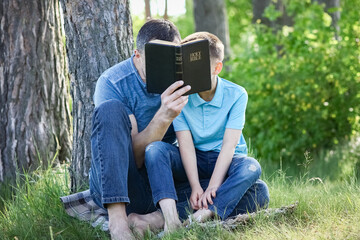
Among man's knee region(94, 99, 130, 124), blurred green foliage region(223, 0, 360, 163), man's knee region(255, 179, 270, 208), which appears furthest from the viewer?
blurred green foliage region(223, 0, 360, 163)

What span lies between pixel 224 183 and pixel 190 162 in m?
0.26

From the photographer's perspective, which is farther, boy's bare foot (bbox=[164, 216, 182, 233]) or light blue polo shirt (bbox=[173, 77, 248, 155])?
light blue polo shirt (bbox=[173, 77, 248, 155])

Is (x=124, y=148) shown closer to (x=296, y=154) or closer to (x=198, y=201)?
(x=198, y=201)

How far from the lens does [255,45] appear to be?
7.52 m

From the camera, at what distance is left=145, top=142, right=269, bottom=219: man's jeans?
3023 mm

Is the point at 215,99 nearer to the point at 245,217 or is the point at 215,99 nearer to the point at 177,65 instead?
the point at 177,65

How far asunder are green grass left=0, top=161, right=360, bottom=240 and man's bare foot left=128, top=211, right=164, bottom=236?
0.21 feet

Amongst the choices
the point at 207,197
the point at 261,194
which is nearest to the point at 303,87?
the point at 261,194

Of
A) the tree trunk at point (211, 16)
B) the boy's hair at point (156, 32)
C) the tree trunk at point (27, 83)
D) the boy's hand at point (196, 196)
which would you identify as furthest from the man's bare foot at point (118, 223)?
the tree trunk at point (211, 16)

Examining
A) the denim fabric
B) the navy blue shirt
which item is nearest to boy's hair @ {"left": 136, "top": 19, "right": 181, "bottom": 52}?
the navy blue shirt

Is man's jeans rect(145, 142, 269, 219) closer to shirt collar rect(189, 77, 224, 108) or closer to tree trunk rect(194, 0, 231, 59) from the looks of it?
shirt collar rect(189, 77, 224, 108)

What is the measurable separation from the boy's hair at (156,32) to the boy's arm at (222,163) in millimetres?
695

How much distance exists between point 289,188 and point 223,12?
24.1 feet

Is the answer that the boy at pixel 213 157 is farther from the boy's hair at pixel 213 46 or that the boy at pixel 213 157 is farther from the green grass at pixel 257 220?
the green grass at pixel 257 220
